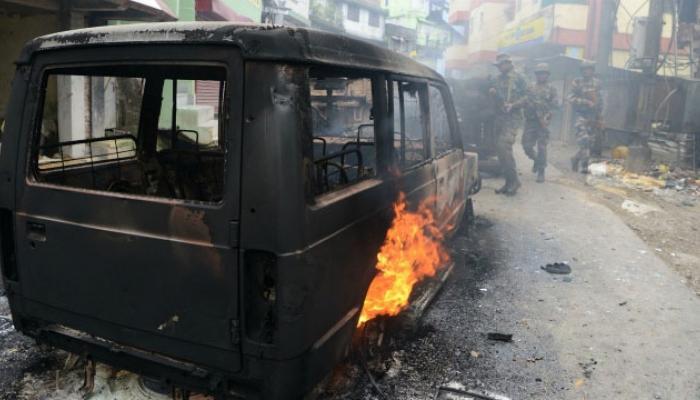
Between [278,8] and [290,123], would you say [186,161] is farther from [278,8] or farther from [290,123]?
[278,8]

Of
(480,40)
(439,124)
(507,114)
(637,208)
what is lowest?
(637,208)

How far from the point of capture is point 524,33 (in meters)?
28.0

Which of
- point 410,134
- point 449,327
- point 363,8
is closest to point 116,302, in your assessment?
point 410,134

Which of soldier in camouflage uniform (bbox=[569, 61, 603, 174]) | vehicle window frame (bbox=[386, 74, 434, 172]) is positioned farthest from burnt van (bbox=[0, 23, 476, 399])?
soldier in camouflage uniform (bbox=[569, 61, 603, 174])

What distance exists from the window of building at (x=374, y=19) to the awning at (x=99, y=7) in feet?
134

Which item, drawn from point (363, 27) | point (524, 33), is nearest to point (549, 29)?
point (524, 33)

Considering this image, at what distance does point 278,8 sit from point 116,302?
2230 centimetres

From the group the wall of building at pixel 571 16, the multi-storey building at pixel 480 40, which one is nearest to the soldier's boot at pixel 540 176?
the wall of building at pixel 571 16

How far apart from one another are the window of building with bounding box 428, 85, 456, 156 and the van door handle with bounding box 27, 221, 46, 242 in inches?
110

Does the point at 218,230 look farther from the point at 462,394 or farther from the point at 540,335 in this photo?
the point at 540,335

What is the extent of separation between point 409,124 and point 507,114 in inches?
267

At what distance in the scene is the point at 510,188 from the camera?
9516mm

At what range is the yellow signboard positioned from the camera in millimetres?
25641

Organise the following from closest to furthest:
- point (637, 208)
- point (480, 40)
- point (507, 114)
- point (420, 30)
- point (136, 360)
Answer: point (136, 360) < point (637, 208) < point (507, 114) < point (480, 40) < point (420, 30)
